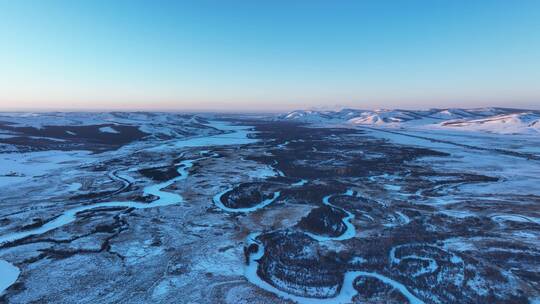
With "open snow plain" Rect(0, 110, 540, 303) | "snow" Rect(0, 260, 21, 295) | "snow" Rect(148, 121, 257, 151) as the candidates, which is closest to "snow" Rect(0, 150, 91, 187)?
"open snow plain" Rect(0, 110, 540, 303)

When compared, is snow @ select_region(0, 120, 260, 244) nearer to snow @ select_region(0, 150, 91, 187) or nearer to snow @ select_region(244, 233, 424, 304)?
snow @ select_region(0, 150, 91, 187)

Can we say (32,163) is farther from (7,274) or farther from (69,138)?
(7,274)

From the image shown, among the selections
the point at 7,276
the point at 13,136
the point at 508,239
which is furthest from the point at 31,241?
the point at 13,136

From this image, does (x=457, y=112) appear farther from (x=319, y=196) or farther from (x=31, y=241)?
(x=31, y=241)

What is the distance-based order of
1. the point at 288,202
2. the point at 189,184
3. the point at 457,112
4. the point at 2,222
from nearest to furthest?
the point at 2,222 < the point at 288,202 < the point at 189,184 < the point at 457,112

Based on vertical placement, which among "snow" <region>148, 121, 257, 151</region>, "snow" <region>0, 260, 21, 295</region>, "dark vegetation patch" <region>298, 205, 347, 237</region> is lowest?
"snow" <region>148, 121, 257, 151</region>

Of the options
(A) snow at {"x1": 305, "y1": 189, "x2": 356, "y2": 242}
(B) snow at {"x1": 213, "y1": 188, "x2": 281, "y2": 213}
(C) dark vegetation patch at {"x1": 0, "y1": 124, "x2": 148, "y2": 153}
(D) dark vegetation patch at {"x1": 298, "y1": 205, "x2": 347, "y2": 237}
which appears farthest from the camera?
(C) dark vegetation patch at {"x1": 0, "y1": 124, "x2": 148, "y2": 153}

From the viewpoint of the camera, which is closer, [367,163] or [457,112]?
[367,163]

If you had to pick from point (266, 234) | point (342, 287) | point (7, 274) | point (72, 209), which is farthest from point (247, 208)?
point (7, 274)

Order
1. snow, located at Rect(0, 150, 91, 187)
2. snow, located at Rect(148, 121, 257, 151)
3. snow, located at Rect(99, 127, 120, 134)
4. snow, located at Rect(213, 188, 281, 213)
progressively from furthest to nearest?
snow, located at Rect(99, 127, 120, 134), snow, located at Rect(148, 121, 257, 151), snow, located at Rect(0, 150, 91, 187), snow, located at Rect(213, 188, 281, 213)
